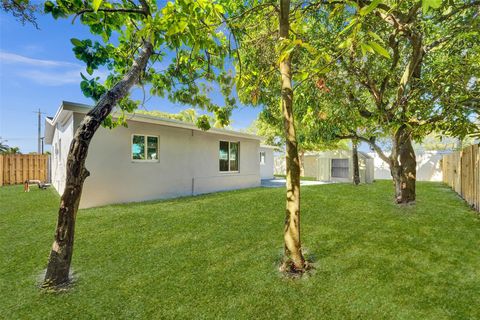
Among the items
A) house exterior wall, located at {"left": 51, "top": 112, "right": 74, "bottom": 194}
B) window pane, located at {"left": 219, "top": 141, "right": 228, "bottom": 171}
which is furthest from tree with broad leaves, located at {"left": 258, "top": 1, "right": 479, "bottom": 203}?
house exterior wall, located at {"left": 51, "top": 112, "right": 74, "bottom": 194}

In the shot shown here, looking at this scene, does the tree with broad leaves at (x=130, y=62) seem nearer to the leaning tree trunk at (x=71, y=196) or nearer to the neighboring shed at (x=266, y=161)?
the leaning tree trunk at (x=71, y=196)

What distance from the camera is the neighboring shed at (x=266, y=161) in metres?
21.7

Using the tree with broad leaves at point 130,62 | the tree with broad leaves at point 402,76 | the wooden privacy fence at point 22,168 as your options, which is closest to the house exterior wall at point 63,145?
the tree with broad leaves at point 130,62

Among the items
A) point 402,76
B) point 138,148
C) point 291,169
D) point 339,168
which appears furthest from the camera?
point 339,168

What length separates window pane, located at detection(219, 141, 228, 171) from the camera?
512 inches

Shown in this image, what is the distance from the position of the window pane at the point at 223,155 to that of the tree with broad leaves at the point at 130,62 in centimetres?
746

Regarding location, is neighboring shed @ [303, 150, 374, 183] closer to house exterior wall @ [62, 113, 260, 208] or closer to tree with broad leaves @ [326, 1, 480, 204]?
house exterior wall @ [62, 113, 260, 208]

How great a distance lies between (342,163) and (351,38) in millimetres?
17302

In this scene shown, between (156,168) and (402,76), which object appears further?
(156,168)

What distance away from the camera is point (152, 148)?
10070 mm

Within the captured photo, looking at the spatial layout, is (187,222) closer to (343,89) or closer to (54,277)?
(54,277)

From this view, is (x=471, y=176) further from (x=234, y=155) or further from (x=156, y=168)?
(x=156, y=168)

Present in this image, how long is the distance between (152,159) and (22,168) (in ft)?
37.5

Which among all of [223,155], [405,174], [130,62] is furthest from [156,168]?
[405,174]
